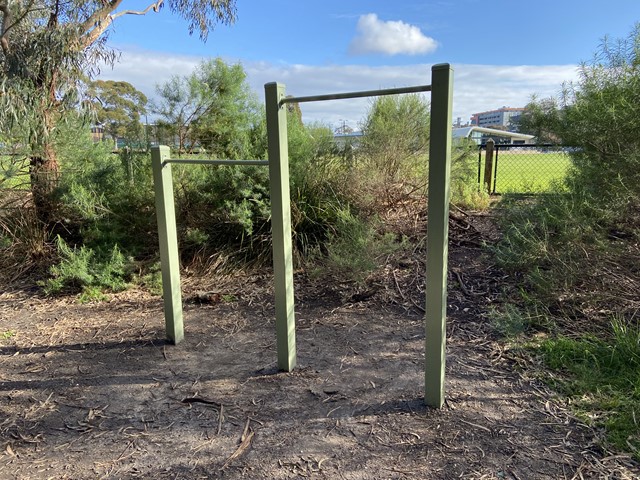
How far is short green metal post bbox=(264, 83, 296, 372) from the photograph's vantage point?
232 cm

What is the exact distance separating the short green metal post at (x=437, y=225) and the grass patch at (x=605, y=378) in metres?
0.68

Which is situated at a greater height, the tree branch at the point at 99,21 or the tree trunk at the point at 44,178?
the tree branch at the point at 99,21

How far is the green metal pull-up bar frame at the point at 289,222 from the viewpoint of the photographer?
1.92 m

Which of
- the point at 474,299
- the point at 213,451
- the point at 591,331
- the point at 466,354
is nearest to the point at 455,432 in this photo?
the point at 466,354

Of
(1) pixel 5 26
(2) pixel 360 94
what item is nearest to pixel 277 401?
(2) pixel 360 94

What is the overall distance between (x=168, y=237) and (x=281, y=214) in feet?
3.11

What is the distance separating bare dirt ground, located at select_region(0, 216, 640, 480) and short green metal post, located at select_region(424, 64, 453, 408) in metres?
0.23

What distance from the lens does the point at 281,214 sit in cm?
239

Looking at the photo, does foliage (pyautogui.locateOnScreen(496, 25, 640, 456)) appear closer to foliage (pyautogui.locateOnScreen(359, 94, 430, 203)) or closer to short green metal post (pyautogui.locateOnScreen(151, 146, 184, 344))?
foliage (pyautogui.locateOnScreen(359, 94, 430, 203))

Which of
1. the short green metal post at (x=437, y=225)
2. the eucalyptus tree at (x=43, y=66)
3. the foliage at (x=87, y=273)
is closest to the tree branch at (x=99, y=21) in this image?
the eucalyptus tree at (x=43, y=66)

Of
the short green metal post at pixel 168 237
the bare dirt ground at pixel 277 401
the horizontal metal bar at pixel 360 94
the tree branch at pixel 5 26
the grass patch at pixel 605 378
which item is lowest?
the bare dirt ground at pixel 277 401

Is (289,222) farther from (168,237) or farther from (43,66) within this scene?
(43,66)

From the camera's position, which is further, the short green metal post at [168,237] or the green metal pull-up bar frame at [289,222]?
the short green metal post at [168,237]

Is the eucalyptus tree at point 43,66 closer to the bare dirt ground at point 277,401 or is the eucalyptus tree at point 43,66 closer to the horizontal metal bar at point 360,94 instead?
the bare dirt ground at point 277,401
